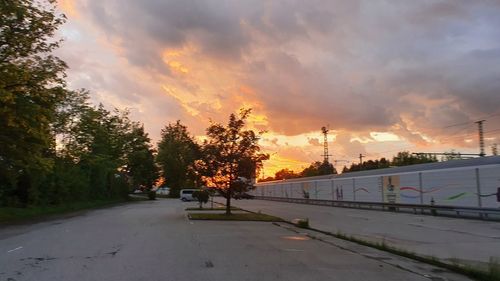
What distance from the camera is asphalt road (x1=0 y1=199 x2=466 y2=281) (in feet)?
34.6

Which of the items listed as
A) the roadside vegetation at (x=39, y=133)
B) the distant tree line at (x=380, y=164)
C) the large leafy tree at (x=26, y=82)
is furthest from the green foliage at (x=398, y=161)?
the large leafy tree at (x=26, y=82)

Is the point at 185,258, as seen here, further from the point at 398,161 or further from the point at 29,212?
the point at 398,161

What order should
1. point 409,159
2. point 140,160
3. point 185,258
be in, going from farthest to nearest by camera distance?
point 409,159, point 140,160, point 185,258

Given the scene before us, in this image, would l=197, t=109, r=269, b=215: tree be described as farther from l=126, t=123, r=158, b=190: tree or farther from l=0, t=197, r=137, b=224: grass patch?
l=126, t=123, r=158, b=190: tree

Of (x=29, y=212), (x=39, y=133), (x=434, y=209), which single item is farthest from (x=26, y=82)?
(x=434, y=209)

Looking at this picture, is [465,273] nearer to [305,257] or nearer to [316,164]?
[305,257]

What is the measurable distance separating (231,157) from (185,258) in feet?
66.7

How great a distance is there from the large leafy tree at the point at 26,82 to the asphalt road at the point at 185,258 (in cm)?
769

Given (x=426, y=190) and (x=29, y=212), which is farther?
(x=426, y=190)

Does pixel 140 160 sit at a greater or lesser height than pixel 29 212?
greater

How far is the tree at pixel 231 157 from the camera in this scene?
33312 mm

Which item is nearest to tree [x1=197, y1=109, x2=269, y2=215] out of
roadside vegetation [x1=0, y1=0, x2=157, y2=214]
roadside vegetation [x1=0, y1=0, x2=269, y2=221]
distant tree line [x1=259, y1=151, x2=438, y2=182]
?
roadside vegetation [x1=0, y1=0, x2=269, y2=221]

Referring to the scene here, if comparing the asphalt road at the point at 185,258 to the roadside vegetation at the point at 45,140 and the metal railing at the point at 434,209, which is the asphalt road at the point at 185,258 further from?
the metal railing at the point at 434,209

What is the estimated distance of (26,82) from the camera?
82.5ft
